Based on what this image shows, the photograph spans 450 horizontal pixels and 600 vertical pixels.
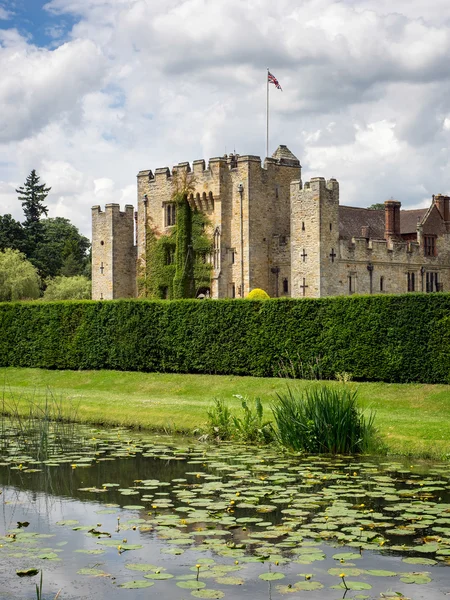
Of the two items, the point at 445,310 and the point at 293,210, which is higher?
the point at 293,210

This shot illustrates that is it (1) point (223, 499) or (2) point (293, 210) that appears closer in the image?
(1) point (223, 499)

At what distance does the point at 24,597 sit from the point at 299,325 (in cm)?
1980

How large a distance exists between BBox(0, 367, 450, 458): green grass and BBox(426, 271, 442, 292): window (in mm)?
24930

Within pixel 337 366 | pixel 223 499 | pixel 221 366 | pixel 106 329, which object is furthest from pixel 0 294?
pixel 223 499

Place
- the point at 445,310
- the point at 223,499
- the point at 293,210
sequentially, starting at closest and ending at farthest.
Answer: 1. the point at 223,499
2. the point at 445,310
3. the point at 293,210

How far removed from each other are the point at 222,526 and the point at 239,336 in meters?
18.6

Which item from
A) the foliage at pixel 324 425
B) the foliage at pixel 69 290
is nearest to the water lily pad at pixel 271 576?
the foliage at pixel 324 425

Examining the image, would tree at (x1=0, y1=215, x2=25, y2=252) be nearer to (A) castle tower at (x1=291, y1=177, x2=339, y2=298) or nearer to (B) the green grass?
(A) castle tower at (x1=291, y1=177, x2=339, y2=298)

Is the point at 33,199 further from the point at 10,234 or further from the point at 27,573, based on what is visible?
the point at 27,573

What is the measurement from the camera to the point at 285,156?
165 ft

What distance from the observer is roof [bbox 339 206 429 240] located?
52.2 m

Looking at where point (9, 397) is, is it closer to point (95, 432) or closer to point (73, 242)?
point (95, 432)

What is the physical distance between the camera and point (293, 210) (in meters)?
45.1

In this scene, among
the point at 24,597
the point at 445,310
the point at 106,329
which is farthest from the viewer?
the point at 106,329
